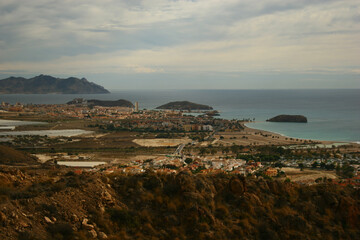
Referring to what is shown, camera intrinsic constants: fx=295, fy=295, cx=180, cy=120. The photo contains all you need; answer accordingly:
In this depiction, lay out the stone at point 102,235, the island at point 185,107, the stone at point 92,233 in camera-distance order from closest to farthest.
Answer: the stone at point 92,233 < the stone at point 102,235 < the island at point 185,107

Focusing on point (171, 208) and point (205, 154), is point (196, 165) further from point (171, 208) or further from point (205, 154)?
point (171, 208)

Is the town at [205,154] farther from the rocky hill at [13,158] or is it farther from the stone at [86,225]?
the stone at [86,225]

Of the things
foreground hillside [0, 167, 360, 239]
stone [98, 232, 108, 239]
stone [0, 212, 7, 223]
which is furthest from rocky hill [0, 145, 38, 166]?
stone [98, 232, 108, 239]

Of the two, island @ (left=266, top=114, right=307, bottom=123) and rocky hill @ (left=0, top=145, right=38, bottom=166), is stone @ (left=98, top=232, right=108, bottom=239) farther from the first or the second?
island @ (left=266, top=114, right=307, bottom=123)

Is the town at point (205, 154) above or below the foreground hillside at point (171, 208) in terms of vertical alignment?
below

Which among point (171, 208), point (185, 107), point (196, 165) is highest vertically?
point (185, 107)

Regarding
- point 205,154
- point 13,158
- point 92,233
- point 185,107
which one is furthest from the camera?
point 185,107

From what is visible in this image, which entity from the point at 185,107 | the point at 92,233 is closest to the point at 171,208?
the point at 92,233

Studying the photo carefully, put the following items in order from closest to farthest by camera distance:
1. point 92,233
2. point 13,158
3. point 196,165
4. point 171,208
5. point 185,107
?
1. point 92,233
2. point 171,208
3. point 196,165
4. point 13,158
5. point 185,107

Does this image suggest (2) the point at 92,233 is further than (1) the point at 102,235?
No

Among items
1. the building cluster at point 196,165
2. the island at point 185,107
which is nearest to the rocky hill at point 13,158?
the building cluster at point 196,165
